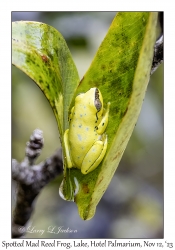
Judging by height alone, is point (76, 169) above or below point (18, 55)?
below

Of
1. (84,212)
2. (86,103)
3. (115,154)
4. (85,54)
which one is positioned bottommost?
(84,212)

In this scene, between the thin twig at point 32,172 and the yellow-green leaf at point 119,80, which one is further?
the thin twig at point 32,172

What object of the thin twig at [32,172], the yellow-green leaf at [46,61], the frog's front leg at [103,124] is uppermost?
the yellow-green leaf at [46,61]

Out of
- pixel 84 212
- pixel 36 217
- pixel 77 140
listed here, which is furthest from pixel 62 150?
pixel 36 217

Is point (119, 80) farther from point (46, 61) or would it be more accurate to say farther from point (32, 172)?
point (32, 172)

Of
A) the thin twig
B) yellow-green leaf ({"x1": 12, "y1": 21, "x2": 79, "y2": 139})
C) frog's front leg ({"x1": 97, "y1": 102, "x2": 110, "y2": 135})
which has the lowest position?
the thin twig

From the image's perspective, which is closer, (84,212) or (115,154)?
(115,154)
